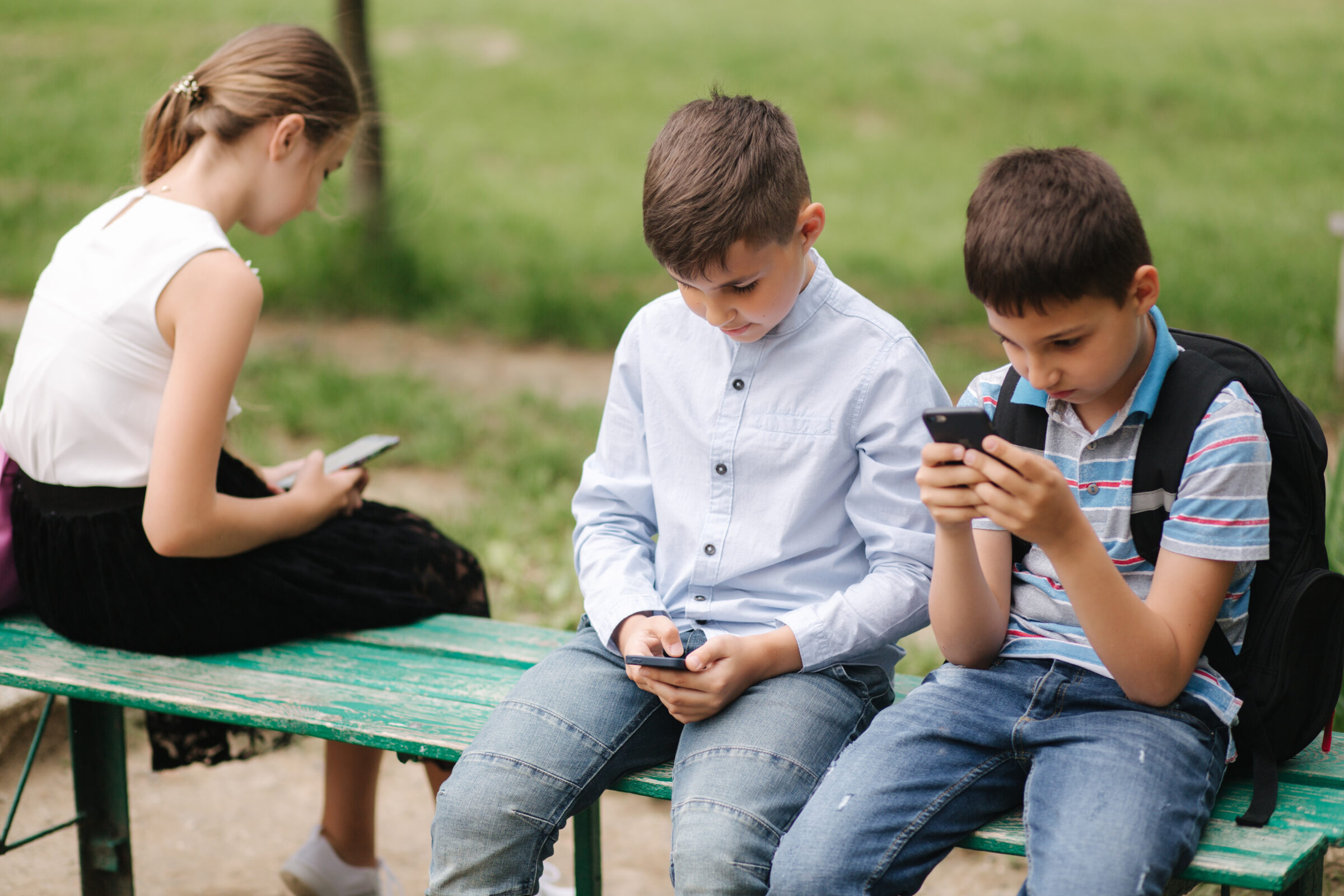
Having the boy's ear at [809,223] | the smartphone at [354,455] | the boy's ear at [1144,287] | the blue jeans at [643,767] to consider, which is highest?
the boy's ear at [809,223]

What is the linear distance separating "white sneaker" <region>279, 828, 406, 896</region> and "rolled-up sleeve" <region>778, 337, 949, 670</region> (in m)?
1.13

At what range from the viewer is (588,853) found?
2230mm

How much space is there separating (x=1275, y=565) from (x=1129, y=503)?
0.68 feet

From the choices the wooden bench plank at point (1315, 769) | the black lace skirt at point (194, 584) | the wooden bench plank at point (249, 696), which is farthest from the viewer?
the black lace skirt at point (194, 584)

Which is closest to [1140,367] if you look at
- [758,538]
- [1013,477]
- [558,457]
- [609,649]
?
[1013,477]

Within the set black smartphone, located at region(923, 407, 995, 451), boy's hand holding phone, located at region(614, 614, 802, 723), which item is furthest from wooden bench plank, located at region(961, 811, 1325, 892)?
black smartphone, located at region(923, 407, 995, 451)

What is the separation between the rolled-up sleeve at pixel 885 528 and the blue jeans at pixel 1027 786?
0.12 meters

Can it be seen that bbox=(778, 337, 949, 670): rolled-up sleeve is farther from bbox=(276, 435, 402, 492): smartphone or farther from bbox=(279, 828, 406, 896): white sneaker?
bbox=(279, 828, 406, 896): white sneaker

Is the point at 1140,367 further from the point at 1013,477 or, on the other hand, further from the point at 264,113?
the point at 264,113

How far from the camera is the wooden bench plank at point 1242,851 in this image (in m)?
1.56

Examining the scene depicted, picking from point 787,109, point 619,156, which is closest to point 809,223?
point 619,156

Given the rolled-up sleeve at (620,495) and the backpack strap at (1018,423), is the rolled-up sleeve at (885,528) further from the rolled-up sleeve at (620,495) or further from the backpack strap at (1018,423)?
the rolled-up sleeve at (620,495)

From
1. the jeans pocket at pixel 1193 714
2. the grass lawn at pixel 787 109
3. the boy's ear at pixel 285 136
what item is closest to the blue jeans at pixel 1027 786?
the jeans pocket at pixel 1193 714

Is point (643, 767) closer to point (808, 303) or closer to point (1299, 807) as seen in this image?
point (808, 303)
